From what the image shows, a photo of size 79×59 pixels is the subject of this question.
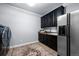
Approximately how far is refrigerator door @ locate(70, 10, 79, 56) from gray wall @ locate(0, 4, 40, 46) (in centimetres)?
87

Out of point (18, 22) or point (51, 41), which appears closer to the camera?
point (18, 22)

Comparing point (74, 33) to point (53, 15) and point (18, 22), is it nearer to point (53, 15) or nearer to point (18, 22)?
point (53, 15)

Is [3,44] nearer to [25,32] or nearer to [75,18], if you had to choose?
[25,32]

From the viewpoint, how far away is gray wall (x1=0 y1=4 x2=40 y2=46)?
1.09m

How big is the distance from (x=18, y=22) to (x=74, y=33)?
120 cm

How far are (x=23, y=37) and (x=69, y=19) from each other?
3.64 feet

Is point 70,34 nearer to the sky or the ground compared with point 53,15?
nearer to the ground

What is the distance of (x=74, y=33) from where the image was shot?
3.37ft

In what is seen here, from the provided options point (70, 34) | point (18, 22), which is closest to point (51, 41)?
point (70, 34)

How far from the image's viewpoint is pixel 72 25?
1.06 m

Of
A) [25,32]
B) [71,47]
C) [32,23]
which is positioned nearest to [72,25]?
[71,47]

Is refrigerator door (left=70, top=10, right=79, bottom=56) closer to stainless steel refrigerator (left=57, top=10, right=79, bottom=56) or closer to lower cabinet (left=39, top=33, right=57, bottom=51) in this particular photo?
stainless steel refrigerator (left=57, top=10, right=79, bottom=56)

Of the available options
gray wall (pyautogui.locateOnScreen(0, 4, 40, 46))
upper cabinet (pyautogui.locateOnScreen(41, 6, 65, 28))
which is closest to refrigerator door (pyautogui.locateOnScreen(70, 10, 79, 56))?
upper cabinet (pyautogui.locateOnScreen(41, 6, 65, 28))

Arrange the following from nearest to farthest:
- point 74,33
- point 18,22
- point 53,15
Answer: point 74,33
point 18,22
point 53,15
